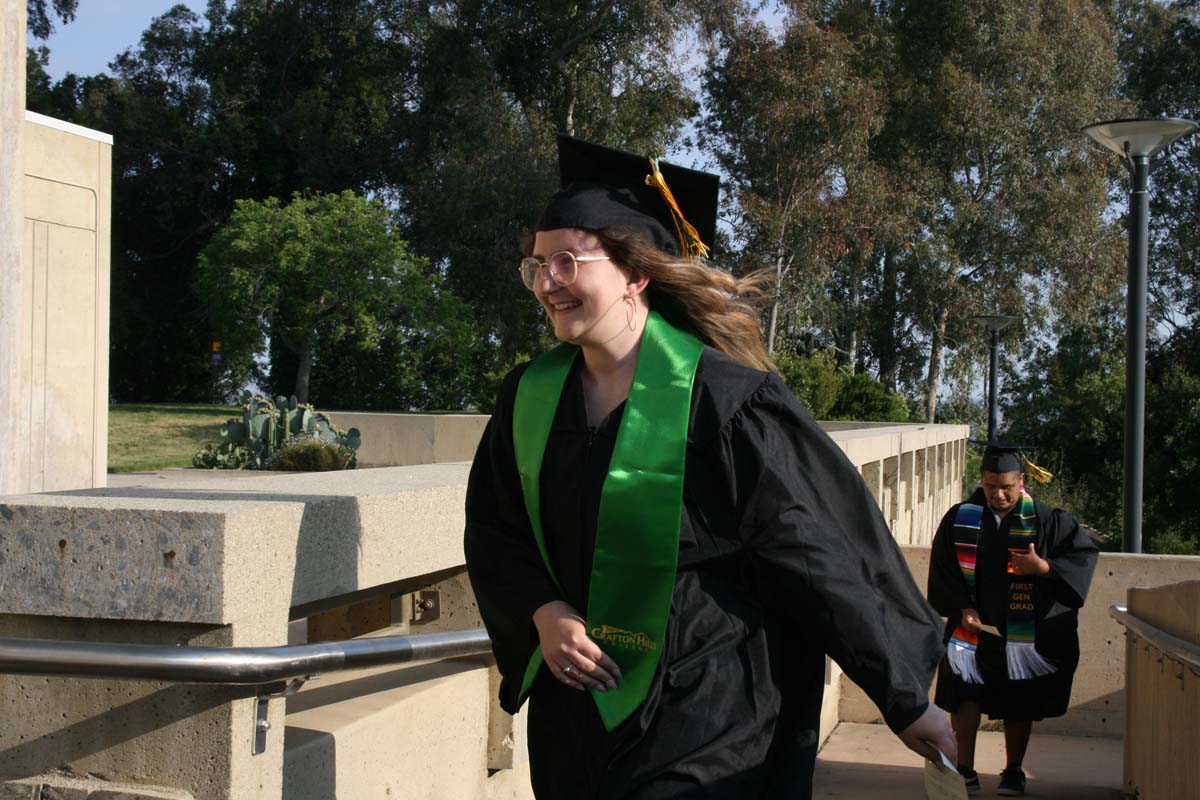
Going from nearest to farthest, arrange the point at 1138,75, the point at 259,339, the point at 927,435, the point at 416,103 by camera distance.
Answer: the point at 927,435 < the point at 259,339 < the point at 416,103 < the point at 1138,75

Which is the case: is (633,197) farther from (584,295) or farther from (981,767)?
(981,767)

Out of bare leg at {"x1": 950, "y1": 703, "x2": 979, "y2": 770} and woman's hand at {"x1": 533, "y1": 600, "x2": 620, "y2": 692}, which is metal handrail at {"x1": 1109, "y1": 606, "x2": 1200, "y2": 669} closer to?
bare leg at {"x1": 950, "y1": 703, "x2": 979, "y2": 770}

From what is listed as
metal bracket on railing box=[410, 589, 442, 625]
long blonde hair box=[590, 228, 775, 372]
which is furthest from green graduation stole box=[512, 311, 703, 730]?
metal bracket on railing box=[410, 589, 442, 625]

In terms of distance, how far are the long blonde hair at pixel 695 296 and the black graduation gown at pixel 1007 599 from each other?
14.1 feet

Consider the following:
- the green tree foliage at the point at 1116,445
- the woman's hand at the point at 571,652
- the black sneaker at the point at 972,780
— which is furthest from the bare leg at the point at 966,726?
the green tree foliage at the point at 1116,445

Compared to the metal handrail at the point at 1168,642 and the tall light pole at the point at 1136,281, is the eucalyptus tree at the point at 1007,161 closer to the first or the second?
the tall light pole at the point at 1136,281

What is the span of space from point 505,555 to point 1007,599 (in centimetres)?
472

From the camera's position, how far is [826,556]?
7.37ft

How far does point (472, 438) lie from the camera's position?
15781 millimetres

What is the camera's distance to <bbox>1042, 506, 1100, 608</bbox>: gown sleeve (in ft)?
21.1

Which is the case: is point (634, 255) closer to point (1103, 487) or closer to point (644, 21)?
point (644, 21)

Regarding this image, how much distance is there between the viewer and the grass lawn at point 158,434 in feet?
61.5

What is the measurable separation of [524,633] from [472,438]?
13.4m

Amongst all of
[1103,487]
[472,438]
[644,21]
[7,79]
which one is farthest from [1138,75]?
[7,79]
